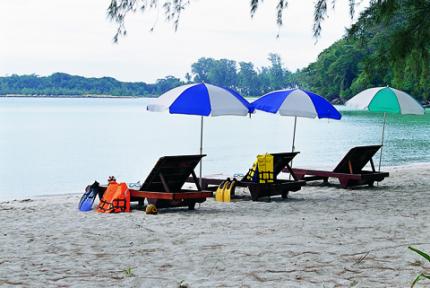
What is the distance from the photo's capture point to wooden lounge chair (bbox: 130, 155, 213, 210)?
919 centimetres

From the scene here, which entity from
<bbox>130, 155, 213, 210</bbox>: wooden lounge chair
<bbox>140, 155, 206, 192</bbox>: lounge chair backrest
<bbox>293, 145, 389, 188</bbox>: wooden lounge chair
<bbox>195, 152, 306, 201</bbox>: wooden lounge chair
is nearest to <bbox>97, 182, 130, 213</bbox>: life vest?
<bbox>130, 155, 213, 210</bbox>: wooden lounge chair

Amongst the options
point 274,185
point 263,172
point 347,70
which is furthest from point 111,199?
point 347,70

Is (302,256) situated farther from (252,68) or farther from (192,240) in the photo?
(252,68)

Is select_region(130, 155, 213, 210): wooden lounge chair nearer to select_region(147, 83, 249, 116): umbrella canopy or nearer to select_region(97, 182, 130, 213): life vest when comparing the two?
select_region(97, 182, 130, 213): life vest

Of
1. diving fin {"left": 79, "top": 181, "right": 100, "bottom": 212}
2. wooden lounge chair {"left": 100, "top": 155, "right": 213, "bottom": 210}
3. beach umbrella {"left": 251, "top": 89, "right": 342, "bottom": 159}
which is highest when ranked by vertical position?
beach umbrella {"left": 251, "top": 89, "right": 342, "bottom": 159}

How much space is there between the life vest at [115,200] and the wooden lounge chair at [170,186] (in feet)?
0.44

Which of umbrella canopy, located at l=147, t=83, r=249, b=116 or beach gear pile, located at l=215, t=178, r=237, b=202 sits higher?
umbrella canopy, located at l=147, t=83, r=249, b=116

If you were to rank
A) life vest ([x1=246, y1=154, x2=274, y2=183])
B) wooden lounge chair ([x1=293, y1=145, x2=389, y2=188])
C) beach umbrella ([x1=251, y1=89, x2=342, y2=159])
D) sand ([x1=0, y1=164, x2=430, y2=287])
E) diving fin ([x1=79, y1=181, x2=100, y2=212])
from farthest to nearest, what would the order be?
wooden lounge chair ([x1=293, y1=145, x2=389, y2=188]), beach umbrella ([x1=251, y1=89, x2=342, y2=159]), life vest ([x1=246, y1=154, x2=274, y2=183]), diving fin ([x1=79, y1=181, x2=100, y2=212]), sand ([x1=0, y1=164, x2=430, y2=287])

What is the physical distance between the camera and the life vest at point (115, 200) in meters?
9.27

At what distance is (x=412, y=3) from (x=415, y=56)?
88cm

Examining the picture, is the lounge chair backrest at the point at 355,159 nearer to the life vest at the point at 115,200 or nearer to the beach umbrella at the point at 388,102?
the beach umbrella at the point at 388,102

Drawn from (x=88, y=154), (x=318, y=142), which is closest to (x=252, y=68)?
(x=318, y=142)

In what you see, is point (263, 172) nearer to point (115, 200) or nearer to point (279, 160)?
point (279, 160)

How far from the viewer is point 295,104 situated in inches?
446
